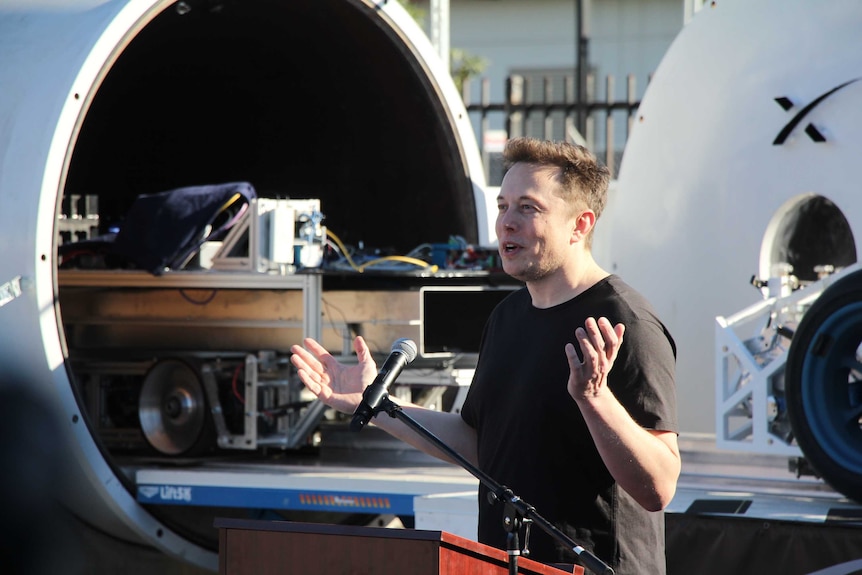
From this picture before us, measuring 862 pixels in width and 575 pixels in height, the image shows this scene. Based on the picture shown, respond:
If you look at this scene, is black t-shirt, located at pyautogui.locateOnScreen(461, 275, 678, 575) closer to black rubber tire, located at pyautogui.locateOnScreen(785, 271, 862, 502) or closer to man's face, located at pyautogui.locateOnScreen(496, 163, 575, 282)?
man's face, located at pyautogui.locateOnScreen(496, 163, 575, 282)

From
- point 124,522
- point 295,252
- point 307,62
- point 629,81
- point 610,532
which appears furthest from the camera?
point 629,81

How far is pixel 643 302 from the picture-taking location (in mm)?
3250

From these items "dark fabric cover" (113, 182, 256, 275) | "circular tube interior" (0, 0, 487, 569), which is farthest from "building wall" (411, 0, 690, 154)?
"dark fabric cover" (113, 182, 256, 275)

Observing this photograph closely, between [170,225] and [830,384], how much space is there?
3.57 metres

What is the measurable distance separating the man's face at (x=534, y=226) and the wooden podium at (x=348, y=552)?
2.45ft

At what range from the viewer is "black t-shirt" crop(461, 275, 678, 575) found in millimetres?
3125

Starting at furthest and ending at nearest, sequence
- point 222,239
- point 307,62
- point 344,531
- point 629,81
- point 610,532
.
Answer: point 629,81 < point 307,62 < point 222,239 < point 610,532 < point 344,531

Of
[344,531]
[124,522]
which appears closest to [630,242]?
[124,522]

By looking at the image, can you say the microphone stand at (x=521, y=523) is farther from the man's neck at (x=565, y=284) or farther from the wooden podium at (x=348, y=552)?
the man's neck at (x=565, y=284)

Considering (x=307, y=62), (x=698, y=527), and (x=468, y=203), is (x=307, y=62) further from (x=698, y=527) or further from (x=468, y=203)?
(x=698, y=527)

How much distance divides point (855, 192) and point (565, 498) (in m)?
3.86

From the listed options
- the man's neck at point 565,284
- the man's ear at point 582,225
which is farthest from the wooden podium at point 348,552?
the man's ear at point 582,225

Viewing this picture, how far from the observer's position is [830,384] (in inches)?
213

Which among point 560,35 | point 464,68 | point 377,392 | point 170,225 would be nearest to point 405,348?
point 377,392
